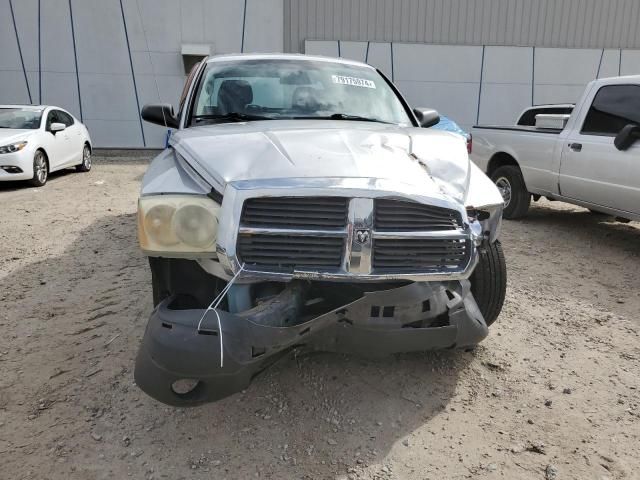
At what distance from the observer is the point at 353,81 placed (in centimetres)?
382

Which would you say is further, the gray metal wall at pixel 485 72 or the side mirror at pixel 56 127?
the gray metal wall at pixel 485 72

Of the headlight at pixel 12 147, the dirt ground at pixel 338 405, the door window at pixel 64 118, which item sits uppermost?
the door window at pixel 64 118

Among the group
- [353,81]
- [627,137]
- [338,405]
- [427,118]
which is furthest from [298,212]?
[627,137]

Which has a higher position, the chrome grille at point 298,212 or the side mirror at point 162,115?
the side mirror at point 162,115

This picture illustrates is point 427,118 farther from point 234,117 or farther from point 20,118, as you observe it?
point 20,118

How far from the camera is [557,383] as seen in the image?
2.87m

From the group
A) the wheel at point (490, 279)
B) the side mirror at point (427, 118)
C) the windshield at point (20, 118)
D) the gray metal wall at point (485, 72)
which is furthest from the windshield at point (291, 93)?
the gray metal wall at point (485, 72)

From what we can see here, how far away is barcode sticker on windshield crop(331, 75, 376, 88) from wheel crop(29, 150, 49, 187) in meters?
7.19

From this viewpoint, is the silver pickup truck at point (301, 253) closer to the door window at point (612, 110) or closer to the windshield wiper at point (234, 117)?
the windshield wiper at point (234, 117)

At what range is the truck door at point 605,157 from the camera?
5.12 m

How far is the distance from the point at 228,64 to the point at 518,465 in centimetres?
334

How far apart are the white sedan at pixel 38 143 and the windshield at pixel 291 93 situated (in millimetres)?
6199

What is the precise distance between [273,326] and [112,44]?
15.1 meters

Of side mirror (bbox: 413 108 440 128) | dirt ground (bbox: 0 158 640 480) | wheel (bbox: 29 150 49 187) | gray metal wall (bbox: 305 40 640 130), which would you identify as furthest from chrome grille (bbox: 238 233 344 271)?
gray metal wall (bbox: 305 40 640 130)
